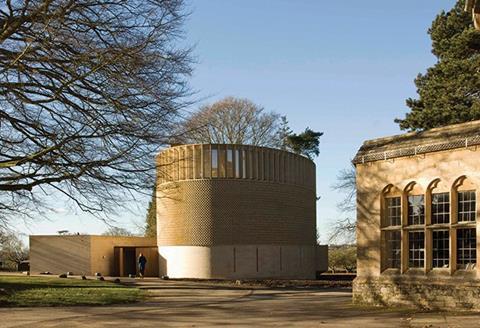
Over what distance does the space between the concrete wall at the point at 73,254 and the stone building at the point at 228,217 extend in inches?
196

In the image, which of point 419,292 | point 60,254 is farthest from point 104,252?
point 419,292

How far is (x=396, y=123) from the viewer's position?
37594 mm

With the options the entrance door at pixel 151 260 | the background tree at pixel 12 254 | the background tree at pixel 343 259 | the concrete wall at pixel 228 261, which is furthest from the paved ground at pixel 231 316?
the background tree at pixel 12 254

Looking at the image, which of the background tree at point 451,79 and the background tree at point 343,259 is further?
the background tree at point 343,259

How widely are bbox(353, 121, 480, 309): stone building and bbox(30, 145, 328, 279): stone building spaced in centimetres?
2008

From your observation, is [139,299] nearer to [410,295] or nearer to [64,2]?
[410,295]

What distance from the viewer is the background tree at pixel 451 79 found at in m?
32.4

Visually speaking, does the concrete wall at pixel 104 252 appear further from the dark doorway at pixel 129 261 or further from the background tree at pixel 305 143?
the background tree at pixel 305 143

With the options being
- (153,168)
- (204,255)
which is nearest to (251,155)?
(204,255)

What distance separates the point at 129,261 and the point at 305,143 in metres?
22.2

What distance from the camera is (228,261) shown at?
38.8 m

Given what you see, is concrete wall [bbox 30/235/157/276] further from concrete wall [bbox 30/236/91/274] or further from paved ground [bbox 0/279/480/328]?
paved ground [bbox 0/279/480/328]

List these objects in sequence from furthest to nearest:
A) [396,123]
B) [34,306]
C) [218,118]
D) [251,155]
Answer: [218,118] → [251,155] → [396,123] → [34,306]

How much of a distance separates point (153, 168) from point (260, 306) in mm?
5547
